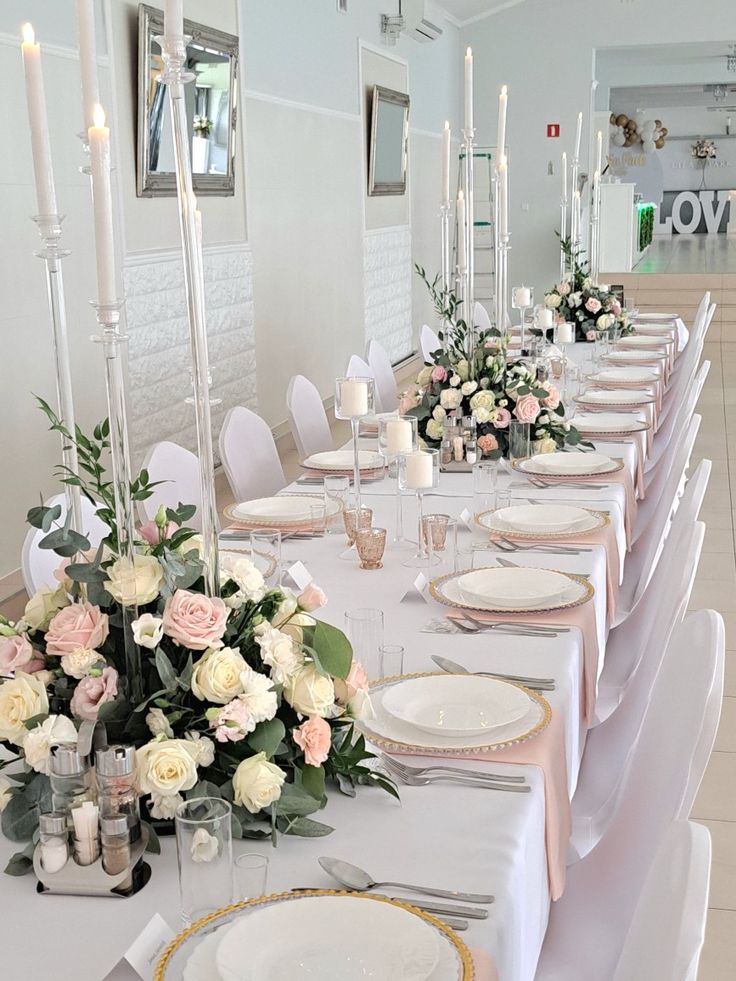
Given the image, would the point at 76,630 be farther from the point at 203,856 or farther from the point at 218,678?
the point at 203,856

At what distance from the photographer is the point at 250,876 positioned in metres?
1.16

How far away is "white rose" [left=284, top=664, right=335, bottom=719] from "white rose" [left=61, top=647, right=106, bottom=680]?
0.73 ft

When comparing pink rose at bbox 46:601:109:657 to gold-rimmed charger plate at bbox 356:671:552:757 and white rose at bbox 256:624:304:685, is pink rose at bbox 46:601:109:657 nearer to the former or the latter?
white rose at bbox 256:624:304:685

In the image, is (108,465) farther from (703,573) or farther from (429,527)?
(429,527)

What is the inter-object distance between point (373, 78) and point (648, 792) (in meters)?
8.32

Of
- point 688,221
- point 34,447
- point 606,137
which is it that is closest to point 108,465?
point 34,447

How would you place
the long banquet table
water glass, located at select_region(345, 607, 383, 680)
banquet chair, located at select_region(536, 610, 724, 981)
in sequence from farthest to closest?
1. water glass, located at select_region(345, 607, 383, 680)
2. banquet chair, located at select_region(536, 610, 724, 981)
3. the long banquet table

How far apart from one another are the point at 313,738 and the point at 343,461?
2.04 metres

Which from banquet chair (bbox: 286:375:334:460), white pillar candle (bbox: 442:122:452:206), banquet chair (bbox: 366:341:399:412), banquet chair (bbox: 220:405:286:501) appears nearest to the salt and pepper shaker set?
banquet chair (bbox: 220:405:286:501)

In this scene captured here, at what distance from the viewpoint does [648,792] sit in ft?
5.31

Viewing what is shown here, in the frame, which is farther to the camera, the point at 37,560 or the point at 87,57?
the point at 37,560

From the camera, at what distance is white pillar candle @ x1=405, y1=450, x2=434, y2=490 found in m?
2.33

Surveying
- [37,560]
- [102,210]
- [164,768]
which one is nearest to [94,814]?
[164,768]

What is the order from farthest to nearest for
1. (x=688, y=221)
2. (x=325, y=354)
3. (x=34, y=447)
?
(x=688, y=221) < (x=325, y=354) < (x=34, y=447)
